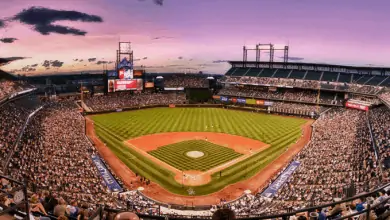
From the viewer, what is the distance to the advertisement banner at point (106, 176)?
25031mm

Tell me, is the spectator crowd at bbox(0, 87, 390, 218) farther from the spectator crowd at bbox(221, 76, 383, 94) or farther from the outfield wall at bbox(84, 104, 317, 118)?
the spectator crowd at bbox(221, 76, 383, 94)

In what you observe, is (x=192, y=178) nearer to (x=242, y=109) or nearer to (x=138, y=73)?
(x=242, y=109)

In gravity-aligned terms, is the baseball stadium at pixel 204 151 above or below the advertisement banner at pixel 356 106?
below

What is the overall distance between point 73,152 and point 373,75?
6446 cm

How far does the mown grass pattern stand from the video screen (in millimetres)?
35851

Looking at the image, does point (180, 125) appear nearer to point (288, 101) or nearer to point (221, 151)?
point (221, 151)

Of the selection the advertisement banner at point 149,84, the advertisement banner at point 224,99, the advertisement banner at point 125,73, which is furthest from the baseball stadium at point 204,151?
the advertisement banner at point 149,84

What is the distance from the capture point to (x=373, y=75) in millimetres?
64812

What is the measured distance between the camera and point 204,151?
35.8 metres

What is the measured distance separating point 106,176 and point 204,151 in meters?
12.9

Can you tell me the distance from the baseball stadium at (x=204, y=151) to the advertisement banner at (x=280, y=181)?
115 mm

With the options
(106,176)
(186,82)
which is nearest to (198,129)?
(106,176)

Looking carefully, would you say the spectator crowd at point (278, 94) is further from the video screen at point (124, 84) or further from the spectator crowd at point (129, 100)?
the video screen at point (124, 84)

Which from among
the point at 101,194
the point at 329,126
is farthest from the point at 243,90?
the point at 101,194
